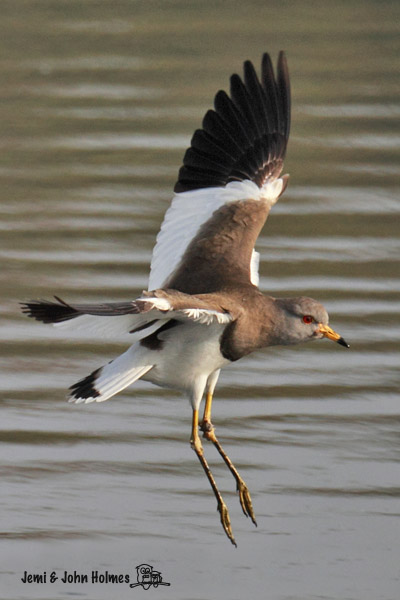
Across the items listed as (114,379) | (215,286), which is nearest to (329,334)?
(215,286)

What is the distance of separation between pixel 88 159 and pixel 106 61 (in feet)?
11.3

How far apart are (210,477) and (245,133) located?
5.63 ft

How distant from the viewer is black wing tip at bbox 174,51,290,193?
714 centimetres

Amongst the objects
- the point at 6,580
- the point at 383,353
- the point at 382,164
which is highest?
the point at 382,164

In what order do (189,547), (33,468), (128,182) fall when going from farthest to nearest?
(128,182), (33,468), (189,547)

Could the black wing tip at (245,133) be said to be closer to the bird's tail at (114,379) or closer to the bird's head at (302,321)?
the bird's head at (302,321)

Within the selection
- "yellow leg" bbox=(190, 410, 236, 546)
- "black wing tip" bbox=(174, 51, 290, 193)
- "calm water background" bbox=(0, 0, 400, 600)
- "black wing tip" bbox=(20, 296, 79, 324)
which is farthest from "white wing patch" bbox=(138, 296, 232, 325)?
"black wing tip" bbox=(174, 51, 290, 193)

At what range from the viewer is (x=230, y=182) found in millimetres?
7258

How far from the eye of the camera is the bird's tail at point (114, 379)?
6.44 meters

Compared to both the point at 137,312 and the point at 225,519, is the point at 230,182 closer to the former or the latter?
the point at 225,519

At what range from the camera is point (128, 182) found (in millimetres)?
11133

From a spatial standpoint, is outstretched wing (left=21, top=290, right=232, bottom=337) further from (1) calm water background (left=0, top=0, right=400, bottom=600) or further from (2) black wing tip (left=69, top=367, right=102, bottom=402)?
(1) calm water background (left=0, top=0, right=400, bottom=600)

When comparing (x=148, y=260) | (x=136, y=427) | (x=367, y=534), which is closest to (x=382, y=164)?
(x=148, y=260)

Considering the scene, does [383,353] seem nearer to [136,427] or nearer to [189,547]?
[136,427]
